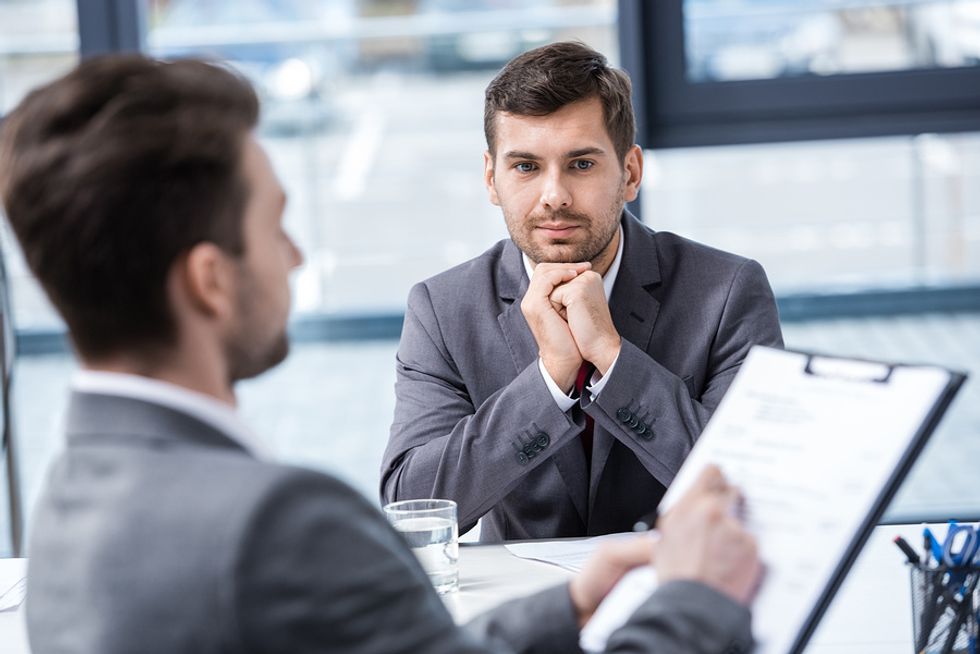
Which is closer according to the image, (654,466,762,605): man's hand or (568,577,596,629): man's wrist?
(654,466,762,605): man's hand

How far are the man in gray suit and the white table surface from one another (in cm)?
21

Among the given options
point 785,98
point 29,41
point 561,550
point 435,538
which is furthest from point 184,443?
point 29,41

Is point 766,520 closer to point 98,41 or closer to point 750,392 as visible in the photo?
point 750,392

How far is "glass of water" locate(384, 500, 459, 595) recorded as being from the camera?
63.1 inches

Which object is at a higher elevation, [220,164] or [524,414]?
[220,164]

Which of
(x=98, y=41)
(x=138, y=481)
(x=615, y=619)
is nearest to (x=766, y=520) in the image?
(x=615, y=619)

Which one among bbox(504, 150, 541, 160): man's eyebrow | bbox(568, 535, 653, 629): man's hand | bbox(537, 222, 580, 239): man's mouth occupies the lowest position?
bbox(568, 535, 653, 629): man's hand

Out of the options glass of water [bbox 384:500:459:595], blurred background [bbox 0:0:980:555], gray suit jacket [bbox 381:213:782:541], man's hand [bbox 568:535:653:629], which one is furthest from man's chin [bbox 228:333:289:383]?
blurred background [bbox 0:0:980:555]

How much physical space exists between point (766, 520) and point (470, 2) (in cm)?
370

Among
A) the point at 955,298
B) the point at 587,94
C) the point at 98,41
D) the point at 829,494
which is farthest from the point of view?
the point at 955,298

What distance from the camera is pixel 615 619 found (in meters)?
1.11

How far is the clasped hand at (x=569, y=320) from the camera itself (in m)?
1.95

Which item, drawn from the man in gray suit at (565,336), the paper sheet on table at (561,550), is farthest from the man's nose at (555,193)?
the paper sheet on table at (561,550)

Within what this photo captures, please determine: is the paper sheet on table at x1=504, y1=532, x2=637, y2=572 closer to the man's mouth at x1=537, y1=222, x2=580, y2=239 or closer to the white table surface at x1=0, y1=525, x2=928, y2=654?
the white table surface at x1=0, y1=525, x2=928, y2=654
